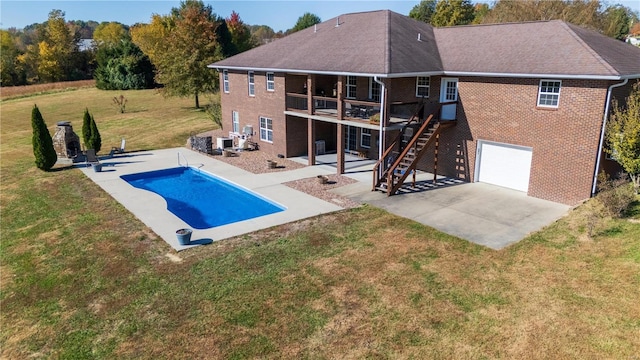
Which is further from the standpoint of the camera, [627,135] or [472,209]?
[472,209]

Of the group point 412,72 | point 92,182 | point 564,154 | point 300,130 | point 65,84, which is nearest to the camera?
point 564,154

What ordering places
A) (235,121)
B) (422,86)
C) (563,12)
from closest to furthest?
(422,86), (235,121), (563,12)

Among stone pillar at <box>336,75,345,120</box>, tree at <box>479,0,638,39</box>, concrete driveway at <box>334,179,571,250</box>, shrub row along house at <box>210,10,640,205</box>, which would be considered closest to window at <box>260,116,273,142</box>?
shrub row along house at <box>210,10,640,205</box>

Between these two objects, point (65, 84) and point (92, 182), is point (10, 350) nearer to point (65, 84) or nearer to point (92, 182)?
point (92, 182)

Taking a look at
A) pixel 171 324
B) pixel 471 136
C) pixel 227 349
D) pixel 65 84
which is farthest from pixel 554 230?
pixel 65 84

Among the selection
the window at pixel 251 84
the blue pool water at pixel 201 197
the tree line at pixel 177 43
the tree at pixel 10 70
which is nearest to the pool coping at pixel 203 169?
the blue pool water at pixel 201 197

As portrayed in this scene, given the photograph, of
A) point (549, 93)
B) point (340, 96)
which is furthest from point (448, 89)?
point (340, 96)

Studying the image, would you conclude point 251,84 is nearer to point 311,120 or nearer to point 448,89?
point 311,120
